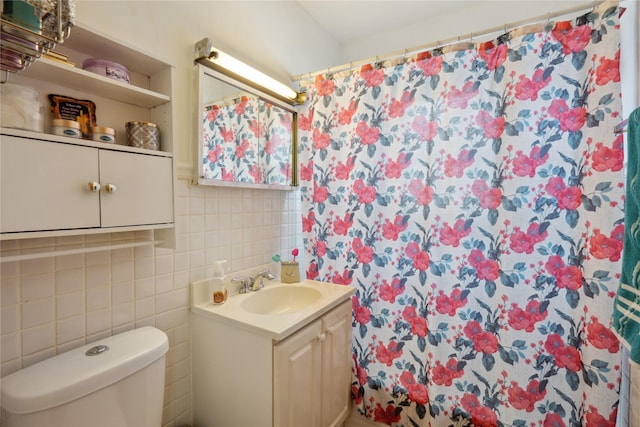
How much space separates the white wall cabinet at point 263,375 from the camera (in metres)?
1.05

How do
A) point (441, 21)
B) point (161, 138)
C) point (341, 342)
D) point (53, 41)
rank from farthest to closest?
1. point (441, 21)
2. point (341, 342)
3. point (161, 138)
4. point (53, 41)

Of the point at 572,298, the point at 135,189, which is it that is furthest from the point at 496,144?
the point at 135,189

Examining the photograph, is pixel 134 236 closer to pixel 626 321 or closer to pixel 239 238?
pixel 239 238

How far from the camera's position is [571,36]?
116 cm

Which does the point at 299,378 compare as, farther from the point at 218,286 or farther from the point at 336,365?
the point at 218,286

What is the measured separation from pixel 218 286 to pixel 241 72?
1.03 meters

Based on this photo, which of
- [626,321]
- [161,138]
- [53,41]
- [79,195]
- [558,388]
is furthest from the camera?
[558,388]

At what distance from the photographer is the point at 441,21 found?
1896mm

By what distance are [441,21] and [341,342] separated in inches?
83.3

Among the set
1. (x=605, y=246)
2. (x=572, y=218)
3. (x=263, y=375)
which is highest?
(x=572, y=218)

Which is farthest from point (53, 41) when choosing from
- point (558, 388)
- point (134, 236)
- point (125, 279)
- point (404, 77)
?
point (558, 388)

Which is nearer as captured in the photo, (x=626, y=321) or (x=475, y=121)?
(x=626, y=321)

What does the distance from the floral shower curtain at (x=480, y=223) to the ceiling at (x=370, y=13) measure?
58 cm

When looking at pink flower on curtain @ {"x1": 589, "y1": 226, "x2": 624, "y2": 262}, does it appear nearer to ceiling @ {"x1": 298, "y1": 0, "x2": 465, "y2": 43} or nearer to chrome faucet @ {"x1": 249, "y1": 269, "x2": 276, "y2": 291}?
chrome faucet @ {"x1": 249, "y1": 269, "x2": 276, "y2": 291}
